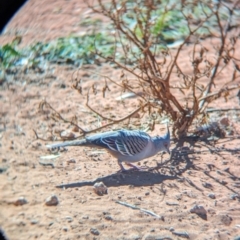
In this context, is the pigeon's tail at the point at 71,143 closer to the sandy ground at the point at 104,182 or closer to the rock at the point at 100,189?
the sandy ground at the point at 104,182

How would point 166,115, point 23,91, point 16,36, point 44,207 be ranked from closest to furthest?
point 44,207, point 166,115, point 23,91, point 16,36

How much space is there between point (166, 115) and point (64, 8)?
12.2 ft

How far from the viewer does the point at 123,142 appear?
536cm

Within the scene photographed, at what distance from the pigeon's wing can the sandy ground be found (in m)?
0.22

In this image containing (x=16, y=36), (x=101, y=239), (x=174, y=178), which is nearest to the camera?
(x=101, y=239)

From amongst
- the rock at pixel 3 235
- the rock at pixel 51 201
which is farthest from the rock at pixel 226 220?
the rock at pixel 3 235

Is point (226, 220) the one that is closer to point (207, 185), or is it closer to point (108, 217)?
point (207, 185)

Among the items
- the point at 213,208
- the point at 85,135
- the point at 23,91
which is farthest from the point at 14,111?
the point at 213,208

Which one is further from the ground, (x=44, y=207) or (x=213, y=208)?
(x=44, y=207)

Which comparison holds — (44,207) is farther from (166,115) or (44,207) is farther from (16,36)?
(16,36)

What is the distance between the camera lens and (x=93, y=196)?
4934 mm

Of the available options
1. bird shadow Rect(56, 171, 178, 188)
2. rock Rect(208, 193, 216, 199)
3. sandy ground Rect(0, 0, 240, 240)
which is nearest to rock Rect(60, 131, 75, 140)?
sandy ground Rect(0, 0, 240, 240)

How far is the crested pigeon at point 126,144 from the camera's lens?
533 cm

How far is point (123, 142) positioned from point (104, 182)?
0.38 meters
